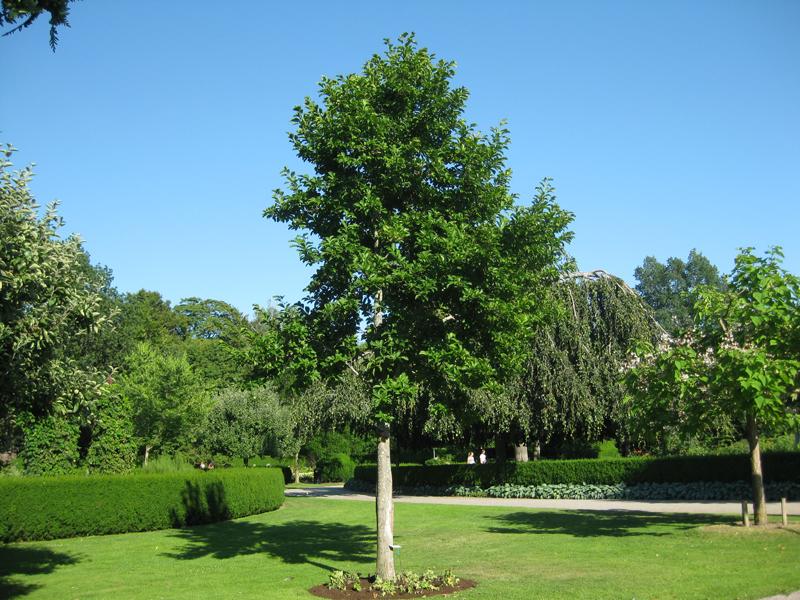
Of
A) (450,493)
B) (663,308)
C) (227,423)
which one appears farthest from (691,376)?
(663,308)

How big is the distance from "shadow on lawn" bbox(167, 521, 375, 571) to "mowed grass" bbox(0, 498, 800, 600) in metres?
0.03

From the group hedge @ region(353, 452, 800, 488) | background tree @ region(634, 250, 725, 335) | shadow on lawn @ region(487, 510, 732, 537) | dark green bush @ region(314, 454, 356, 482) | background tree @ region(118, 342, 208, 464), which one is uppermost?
background tree @ region(634, 250, 725, 335)

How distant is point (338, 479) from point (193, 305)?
3370cm

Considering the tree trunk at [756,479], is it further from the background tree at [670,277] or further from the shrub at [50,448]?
the background tree at [670,277]

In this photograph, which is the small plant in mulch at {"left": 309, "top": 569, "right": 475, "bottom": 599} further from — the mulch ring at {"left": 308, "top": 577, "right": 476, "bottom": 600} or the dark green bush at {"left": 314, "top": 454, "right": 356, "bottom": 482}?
the dark green bush at {"left": 314, "top": 454, "right": 356, "bottom": 482}

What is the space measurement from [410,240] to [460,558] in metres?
5.81

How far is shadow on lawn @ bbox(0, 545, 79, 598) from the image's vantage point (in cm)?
1145

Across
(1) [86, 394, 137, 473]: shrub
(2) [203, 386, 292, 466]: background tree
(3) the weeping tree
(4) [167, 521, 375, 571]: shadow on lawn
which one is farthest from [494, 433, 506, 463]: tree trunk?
(1) [86, 394, 137, 473]: shrub

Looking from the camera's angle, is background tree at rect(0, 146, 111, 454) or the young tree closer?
background tree at rect(0, 146, 111, 454)

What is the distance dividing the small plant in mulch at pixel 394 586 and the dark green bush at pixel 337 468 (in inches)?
1273

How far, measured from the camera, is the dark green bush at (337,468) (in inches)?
1672

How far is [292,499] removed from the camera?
28.2 m

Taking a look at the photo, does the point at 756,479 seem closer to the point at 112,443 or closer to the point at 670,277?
the point at 112,443

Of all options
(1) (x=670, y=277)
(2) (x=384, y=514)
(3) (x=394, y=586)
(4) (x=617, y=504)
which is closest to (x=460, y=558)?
(2) (x=384, y=514)
